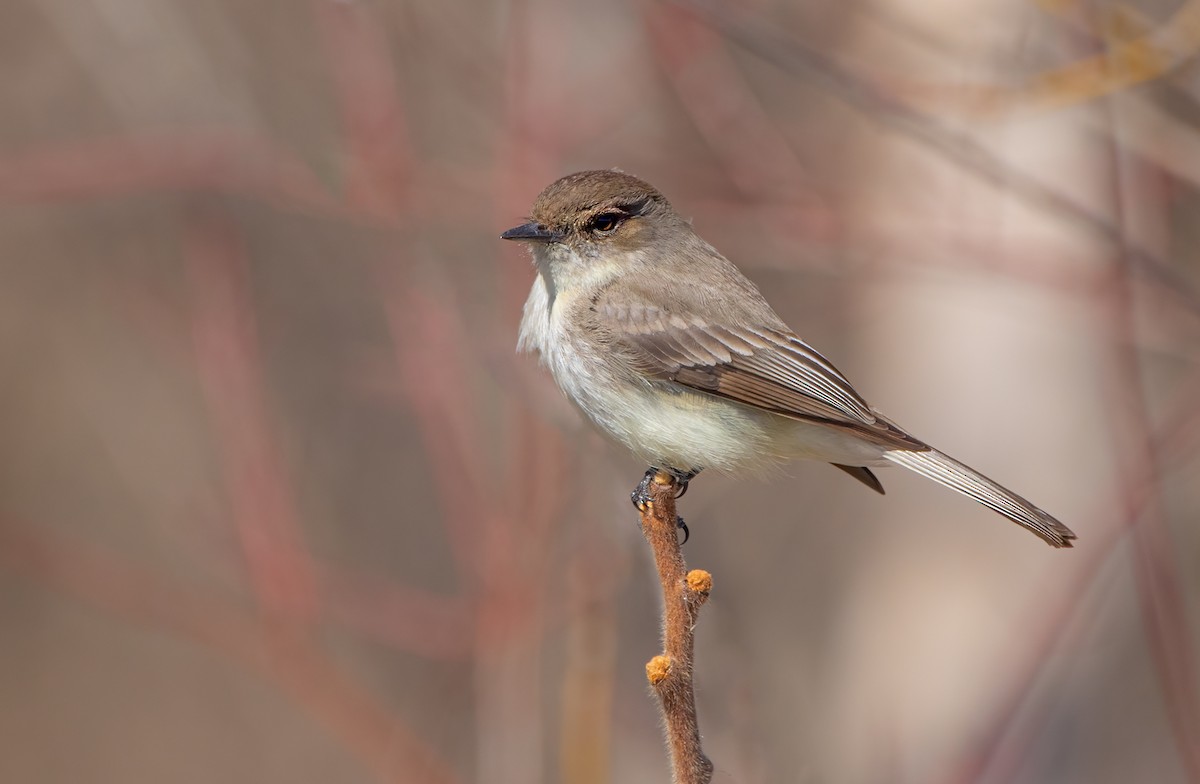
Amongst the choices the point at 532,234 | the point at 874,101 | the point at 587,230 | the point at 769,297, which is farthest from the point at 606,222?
the point at 769,297

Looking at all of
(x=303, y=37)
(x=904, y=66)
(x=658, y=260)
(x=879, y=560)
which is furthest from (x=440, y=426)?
(x=303, y=37)

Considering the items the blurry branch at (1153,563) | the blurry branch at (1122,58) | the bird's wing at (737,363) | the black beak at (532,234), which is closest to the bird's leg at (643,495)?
the bird's wing at (737,363)

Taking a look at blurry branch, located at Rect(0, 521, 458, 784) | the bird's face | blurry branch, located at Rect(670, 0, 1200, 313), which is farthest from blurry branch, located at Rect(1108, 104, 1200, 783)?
blurry branch, located at Rect(0, 521, 458, 784)

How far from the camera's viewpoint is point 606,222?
141 inches

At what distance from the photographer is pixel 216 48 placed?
5.86 meters

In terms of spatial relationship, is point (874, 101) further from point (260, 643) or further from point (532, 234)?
point (260, 643)

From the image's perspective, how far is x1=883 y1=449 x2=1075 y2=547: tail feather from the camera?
2.82 meters

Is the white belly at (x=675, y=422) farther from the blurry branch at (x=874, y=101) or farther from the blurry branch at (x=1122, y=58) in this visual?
the blurry branch at (x=1122, y=58)

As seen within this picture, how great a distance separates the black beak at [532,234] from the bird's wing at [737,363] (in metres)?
0.22

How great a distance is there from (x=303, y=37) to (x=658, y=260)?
172 inches

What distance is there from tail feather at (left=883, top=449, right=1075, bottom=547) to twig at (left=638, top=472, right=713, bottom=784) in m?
0.91

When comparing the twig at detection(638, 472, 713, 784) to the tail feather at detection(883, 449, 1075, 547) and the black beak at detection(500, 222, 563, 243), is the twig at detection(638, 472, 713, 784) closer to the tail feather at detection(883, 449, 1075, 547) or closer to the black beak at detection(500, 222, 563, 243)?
the tail feather at detection(883, 449, 1075, 547)

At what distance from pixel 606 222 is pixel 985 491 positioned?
1.31 meters

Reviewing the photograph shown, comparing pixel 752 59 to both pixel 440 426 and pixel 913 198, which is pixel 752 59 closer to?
pixel 913 198
